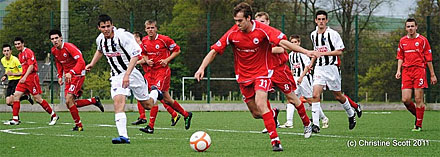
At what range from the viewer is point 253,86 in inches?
368

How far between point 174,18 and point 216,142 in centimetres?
1644

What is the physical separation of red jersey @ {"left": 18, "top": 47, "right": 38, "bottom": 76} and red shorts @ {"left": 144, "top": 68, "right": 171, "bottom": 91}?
127 inches

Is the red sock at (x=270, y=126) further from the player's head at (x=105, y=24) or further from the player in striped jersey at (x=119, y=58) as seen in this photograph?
the player's head at (x=105, y=24)

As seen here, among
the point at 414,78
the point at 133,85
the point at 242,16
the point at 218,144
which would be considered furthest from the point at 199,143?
the point at 414,78

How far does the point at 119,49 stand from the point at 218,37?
15.4 metres

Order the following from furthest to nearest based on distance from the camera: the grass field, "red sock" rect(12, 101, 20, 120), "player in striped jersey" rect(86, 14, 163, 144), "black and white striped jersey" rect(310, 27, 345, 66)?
"red sock" rect(12, 101, 20, 120), "black and white striped jersey" rect(310, 27, 345, 66), "player in striped jersey" rect(86, 14, 163, 144), the grass field

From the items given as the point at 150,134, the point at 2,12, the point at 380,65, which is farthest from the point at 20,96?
the point at 380,65

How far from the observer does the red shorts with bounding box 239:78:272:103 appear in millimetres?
8922

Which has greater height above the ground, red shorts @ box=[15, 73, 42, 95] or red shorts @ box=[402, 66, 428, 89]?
red shorts @ box=[402, 66, 428, 89]

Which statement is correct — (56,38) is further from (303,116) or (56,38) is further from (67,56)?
(303,116)

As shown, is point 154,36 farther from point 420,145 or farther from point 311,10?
point 311,10

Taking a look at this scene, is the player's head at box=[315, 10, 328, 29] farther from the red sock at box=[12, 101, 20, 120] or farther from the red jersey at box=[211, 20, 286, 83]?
the red sock at box=[12, 101, 20, 120]

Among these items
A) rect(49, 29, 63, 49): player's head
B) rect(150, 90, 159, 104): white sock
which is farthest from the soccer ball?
rect(49, 29, 63, 49): player's head

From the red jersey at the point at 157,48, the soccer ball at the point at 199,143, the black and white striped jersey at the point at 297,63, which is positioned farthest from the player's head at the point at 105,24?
the black and white striped jersey at the point at 297,63
